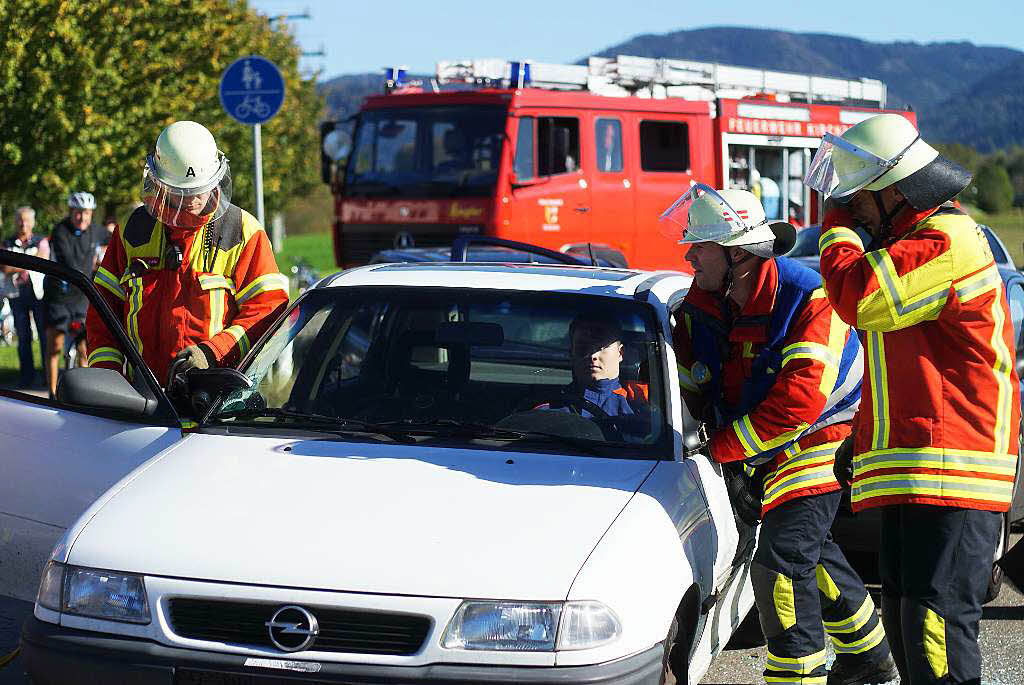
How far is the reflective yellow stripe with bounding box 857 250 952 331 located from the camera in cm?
385

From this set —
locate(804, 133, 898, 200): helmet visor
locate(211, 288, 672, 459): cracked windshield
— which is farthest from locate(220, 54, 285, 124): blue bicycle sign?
locate(804, 133, 898, 200): helmet visor

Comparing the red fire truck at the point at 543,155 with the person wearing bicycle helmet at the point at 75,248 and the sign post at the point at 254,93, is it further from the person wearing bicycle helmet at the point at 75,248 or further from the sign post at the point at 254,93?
the person wearing bicycle helmet at the point at 75,248

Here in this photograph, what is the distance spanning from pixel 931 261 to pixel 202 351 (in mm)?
2595

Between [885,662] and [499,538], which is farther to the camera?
[885,662]

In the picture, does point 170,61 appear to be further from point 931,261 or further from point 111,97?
point 931,261

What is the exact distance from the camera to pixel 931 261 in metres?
3.86

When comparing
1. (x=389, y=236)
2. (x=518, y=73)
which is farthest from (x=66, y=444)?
(x=389, y=236)

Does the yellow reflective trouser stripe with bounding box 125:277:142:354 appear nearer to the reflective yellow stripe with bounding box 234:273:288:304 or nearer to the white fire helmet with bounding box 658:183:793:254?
→ the reflective yellow stripe with bounding box 234:273:288:304

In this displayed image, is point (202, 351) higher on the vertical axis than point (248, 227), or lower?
lower

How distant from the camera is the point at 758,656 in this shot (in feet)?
18.0

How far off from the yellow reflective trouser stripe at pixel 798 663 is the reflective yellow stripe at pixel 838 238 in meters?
1.26

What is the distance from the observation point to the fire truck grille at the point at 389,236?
49.2 feet

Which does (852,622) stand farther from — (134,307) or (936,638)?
(134,307)

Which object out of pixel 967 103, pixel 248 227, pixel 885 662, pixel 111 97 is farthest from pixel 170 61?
pixel 967 103
